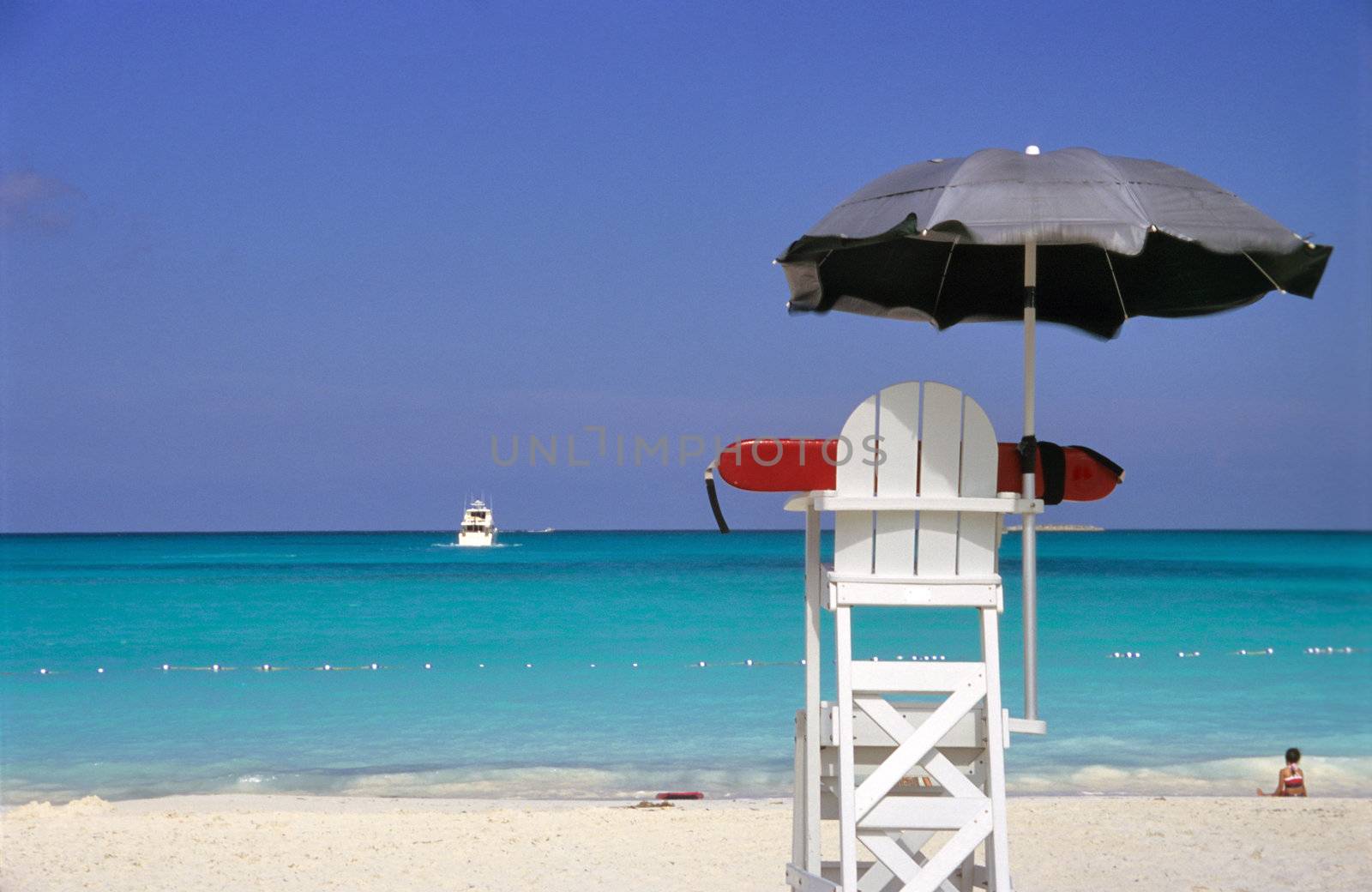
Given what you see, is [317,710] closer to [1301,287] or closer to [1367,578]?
[1301,287]

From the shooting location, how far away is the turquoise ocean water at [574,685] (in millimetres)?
11250

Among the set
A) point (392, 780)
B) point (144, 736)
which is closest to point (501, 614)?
point (144, 736)

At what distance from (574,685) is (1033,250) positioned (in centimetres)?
1340

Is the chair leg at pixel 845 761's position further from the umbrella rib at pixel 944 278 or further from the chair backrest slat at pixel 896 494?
the umbrella rib at pixel 944 278

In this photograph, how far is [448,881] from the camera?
641cm

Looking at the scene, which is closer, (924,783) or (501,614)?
(924,783)

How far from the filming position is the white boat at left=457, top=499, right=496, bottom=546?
241 feet

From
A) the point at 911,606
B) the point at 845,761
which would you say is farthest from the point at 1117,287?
the point at 845,761

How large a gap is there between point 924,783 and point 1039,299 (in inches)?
93.2

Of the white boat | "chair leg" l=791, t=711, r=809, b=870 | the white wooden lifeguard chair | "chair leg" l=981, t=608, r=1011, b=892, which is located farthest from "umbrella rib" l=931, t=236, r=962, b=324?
the white boat

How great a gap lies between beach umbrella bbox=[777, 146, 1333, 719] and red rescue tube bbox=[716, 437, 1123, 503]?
0.28 ft

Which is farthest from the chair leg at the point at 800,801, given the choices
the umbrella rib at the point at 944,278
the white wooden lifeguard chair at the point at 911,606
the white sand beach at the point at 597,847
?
the umbrella rib at the point at 944,278

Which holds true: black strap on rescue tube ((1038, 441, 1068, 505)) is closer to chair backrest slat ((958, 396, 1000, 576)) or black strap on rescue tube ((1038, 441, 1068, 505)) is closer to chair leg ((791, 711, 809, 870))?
chair backrest slat ((958, 396, 1000, 576))

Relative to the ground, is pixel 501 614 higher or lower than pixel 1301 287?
lower
